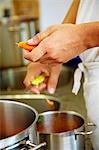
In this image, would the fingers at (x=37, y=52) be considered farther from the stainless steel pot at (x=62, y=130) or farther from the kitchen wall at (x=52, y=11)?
the kitchen wall at (x=52, y=11)

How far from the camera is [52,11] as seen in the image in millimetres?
1913

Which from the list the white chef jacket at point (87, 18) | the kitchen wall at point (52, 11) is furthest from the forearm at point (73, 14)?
the kitchen wall at point (52, 11)

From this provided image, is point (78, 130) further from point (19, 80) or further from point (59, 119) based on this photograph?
point (19, 80)

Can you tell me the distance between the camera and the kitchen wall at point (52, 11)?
182 cm

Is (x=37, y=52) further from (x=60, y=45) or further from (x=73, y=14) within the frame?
(x=73, y=14)

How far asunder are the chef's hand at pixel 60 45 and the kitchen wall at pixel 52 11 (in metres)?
1.14

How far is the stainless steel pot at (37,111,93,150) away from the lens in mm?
715

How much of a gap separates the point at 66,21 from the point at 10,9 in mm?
2220

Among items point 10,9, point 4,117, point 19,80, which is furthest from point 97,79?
point 10,9

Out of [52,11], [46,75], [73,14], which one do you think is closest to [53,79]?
[46,75]

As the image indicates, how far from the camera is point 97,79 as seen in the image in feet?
2.68

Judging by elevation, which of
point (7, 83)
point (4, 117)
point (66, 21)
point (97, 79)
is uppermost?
point (66, 21)

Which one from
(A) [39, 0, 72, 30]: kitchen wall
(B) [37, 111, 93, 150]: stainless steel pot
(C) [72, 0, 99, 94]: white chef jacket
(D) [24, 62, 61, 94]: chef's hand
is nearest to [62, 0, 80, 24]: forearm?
(C) [72, 0, 99, 94]: white chef jacket

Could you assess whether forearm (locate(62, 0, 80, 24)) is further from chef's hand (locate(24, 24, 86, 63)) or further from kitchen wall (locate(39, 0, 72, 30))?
kitchen wall (locate(39, 0, 72, 30))
